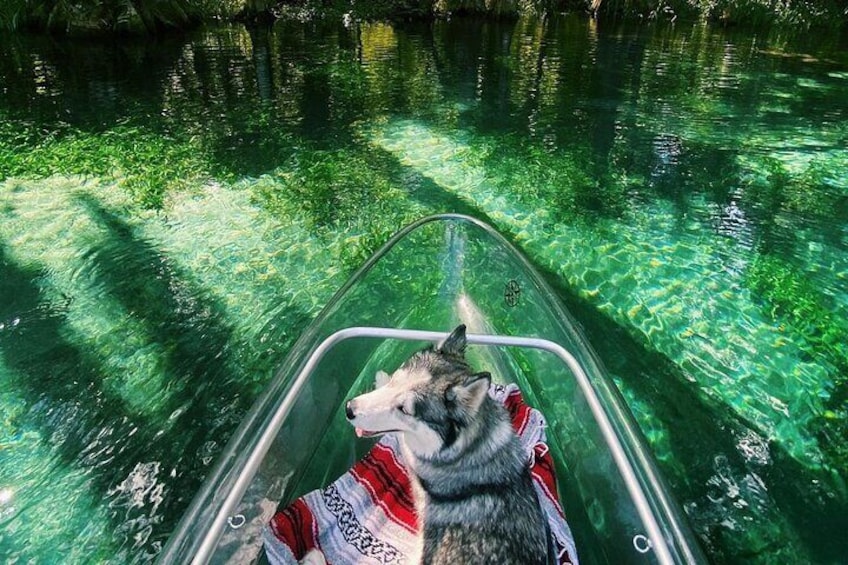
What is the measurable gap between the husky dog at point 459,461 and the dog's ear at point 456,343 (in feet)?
0.19

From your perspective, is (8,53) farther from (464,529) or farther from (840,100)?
(840,100)

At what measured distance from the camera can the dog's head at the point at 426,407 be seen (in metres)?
2.30

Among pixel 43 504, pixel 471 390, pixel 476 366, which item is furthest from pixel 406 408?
pixel 43 504

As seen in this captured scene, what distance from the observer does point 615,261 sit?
6.62 m

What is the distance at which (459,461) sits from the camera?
8.18 feet

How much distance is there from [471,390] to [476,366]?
2.01m

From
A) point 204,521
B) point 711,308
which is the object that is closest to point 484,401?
point 204,521

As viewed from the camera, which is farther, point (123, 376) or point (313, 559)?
point (123, 376)

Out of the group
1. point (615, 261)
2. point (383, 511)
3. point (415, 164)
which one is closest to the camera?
point (383, 511)

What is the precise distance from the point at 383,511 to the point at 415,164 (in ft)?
23.6

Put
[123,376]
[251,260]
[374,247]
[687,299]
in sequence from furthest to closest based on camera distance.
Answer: [374,247] → [251,260] → [687,299] → [123,376]

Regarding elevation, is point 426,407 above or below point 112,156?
above

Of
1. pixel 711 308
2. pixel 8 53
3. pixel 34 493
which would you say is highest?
pixel 8 53

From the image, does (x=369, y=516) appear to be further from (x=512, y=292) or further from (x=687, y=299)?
(x=687, y=299)
